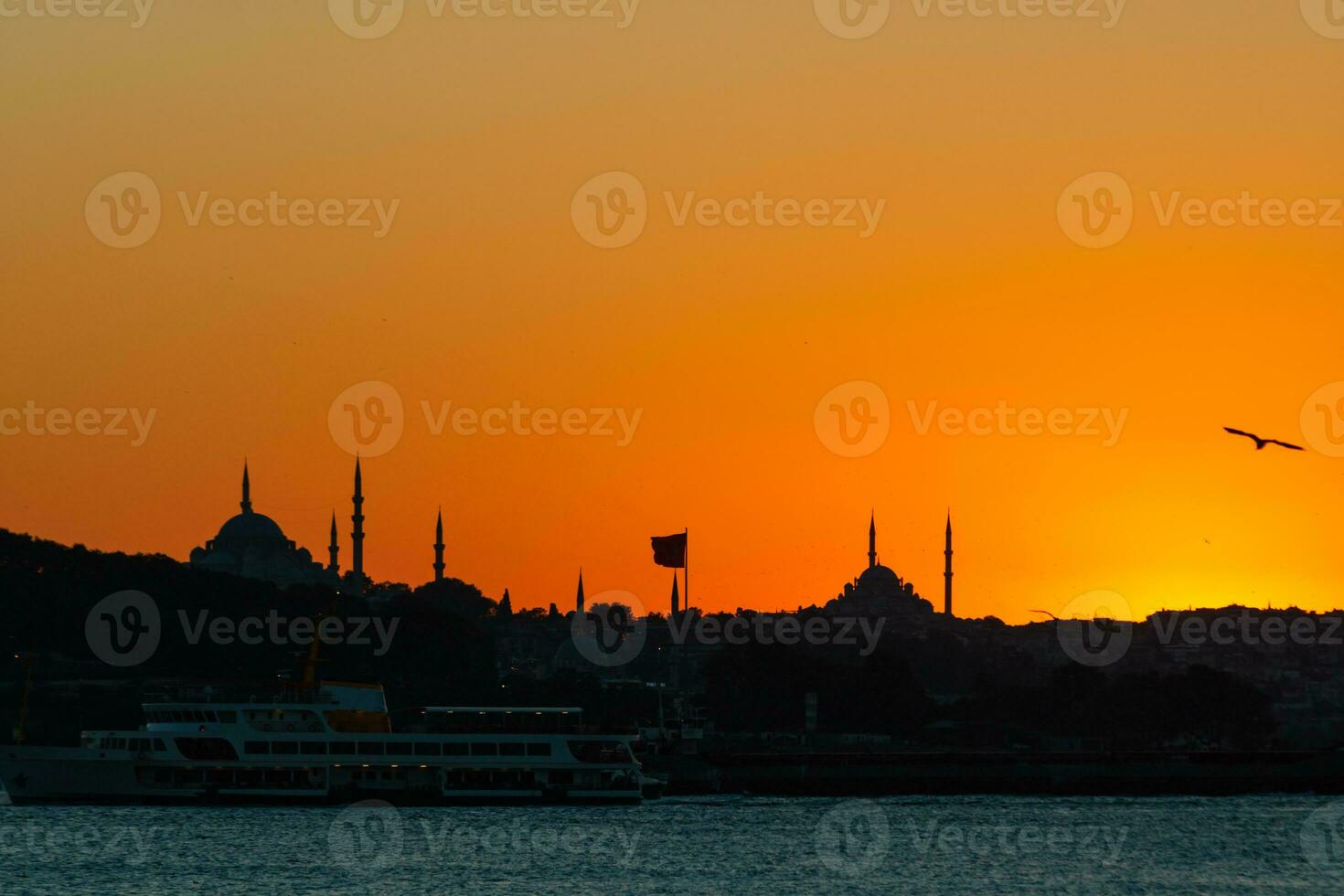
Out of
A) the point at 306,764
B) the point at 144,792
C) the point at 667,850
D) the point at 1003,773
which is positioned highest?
the point at 1003,773

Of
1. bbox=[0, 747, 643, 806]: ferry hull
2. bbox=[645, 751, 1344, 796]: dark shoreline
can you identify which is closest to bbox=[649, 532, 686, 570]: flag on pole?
bbox=[645, 751, 1344, 796]: dark shoreline

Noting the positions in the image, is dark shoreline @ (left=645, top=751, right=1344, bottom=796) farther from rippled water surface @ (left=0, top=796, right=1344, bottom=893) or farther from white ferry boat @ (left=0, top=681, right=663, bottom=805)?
white ferry boat @ (left=0, top=681, right=663, bottom=805)

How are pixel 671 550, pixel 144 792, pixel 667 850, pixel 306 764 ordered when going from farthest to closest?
pixel 671 550 → pixel 306 764 → pixel 144 792 → pixel 667 850

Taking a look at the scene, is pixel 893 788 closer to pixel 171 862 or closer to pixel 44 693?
pixel 171 862

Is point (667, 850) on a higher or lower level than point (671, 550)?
lower

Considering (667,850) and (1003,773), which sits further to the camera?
(1003,773)

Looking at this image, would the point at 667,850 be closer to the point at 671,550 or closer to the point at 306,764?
the point at 306,764

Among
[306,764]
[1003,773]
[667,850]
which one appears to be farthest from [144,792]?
[1003,773]

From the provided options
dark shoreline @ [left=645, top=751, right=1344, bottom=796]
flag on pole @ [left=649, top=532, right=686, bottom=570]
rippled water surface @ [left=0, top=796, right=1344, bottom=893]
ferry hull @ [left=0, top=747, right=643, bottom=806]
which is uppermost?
flag on pole @ [left=649, top=532, right=686, bottom=570]
